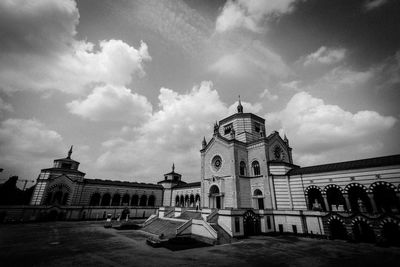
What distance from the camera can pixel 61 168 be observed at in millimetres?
40719

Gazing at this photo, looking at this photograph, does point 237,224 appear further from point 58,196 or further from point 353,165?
point 58,196

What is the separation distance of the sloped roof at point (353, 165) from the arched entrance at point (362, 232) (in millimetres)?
5774

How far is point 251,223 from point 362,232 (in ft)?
37.2

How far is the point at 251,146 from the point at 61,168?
39.4 metres

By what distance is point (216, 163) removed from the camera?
32.4 meters

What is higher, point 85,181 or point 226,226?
point 85,181

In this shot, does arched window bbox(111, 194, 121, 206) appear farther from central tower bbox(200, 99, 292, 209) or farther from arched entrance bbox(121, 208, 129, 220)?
central tower bbox(200, 99, 292, 209)

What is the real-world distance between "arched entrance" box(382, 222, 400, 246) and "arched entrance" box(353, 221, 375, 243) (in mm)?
1127

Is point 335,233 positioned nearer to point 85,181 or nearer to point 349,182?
point 349,182

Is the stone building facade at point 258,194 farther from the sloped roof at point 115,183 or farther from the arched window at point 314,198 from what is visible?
the sloped roof at point 115,183

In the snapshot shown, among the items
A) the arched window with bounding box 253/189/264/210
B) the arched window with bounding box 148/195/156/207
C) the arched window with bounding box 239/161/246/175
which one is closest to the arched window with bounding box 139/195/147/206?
the arched window with bounding box 148/195/156/207

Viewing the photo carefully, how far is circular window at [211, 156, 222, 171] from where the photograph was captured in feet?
104

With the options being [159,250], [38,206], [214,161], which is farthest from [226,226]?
[38,206]

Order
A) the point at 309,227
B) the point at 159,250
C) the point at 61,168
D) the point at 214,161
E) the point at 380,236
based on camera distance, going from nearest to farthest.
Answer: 1. the point at 159,250
2. the point at 380,236
3. the point at 309,227
4. the point at 214,161
5. the point at 61,168
